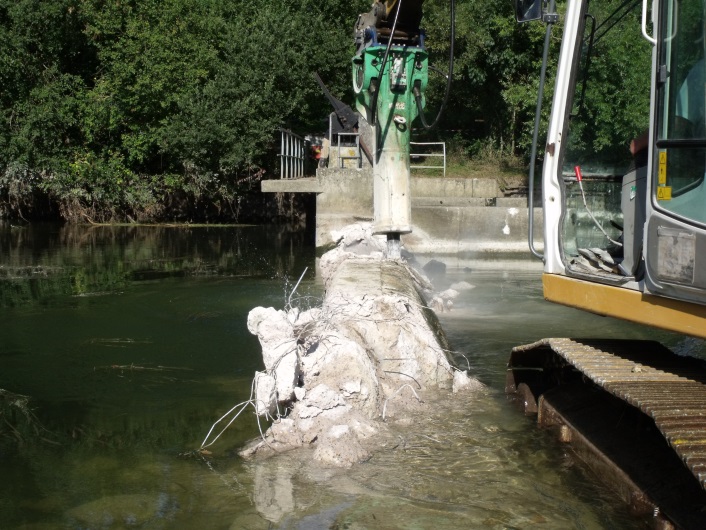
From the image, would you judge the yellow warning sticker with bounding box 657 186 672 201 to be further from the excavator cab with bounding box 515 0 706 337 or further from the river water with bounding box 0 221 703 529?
the river water with bounding box 0 221 703 529

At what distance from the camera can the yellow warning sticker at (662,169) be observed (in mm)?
4535

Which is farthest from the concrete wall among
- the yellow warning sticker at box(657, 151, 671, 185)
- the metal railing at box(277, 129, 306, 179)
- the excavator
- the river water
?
the yellow warning sticker at box(657, 151, 671, 185)

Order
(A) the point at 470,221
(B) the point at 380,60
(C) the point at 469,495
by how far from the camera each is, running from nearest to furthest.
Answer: (C) the point at 469,495, (B) the point at 380,60, (A) the point at 470,221

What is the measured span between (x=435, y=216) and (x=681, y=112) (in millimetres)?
12216

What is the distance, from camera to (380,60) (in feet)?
35.0

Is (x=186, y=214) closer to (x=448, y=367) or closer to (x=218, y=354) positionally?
(x=218, y=354)

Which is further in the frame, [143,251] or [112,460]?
[143,251]

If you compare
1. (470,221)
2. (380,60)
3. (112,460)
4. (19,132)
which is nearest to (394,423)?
(112,460)

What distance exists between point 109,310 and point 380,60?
4.34 meters

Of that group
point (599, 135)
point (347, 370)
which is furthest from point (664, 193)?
point (347, 370)

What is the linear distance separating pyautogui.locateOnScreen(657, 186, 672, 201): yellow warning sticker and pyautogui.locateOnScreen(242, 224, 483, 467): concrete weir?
7.48 ft

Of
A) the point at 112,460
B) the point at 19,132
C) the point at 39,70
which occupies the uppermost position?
the point at 39,70

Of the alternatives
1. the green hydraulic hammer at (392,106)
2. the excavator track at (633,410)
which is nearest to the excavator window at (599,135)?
the excavator track at (633,410)

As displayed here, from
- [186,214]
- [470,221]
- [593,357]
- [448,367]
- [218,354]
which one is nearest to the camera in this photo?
[593,357]
